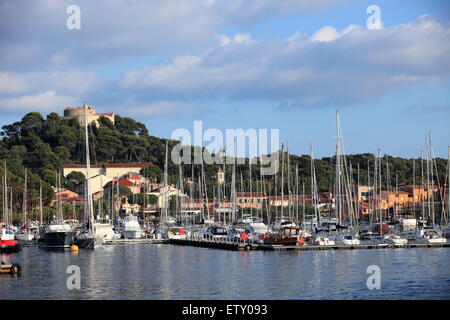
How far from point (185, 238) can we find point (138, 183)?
77289 millimetres

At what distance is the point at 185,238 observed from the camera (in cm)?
8062

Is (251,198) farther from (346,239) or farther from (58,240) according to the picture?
(58,240)

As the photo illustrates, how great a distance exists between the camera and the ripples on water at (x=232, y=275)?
3875 cm

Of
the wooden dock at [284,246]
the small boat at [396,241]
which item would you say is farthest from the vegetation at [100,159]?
the small boat at [396,241]

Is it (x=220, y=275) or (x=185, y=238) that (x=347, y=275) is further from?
(x=185, y=238)

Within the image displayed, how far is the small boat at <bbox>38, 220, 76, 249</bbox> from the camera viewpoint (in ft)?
224

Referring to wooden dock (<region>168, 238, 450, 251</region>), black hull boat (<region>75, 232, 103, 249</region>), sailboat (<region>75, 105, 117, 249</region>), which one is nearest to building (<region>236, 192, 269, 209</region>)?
wooden dock (<region>168, 238, 450, 251</region>)

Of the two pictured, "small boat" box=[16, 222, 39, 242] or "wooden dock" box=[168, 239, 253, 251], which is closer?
"wooden dock" box=[168, 239, 253, 251]

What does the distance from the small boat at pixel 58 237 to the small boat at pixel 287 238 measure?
16.8m

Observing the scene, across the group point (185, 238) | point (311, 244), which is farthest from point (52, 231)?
point (311, 244)

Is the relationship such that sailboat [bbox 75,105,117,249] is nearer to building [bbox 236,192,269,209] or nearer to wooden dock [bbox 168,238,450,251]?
wooden dock [bbox 168,238,450,251]

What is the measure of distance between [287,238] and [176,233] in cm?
2151

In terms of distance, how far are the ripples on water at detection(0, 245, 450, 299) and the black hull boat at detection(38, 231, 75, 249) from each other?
7.85 ft
